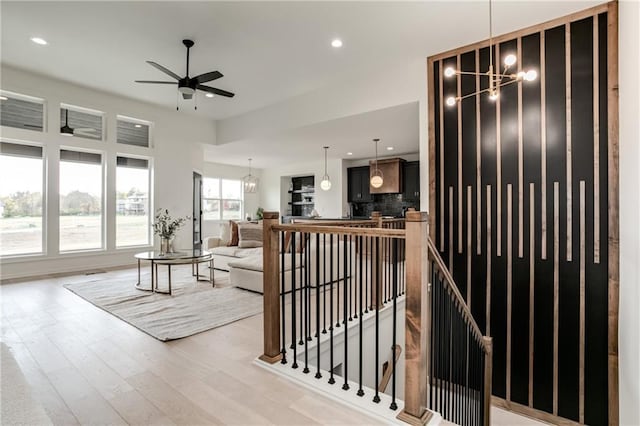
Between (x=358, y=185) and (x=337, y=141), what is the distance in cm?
280

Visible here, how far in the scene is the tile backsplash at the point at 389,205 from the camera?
9000mm

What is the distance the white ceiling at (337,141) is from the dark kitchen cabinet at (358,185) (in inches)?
17.7

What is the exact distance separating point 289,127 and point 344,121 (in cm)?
110

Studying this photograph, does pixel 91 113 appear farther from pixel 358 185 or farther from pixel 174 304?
pixel 358 185

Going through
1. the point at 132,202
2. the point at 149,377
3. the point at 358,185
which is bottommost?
the point at 149,377

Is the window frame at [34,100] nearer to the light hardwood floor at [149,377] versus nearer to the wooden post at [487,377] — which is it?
the light hardwood floor at [149,377]

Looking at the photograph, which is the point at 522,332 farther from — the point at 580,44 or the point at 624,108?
the point at 580,44

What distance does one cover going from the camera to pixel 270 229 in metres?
2.37

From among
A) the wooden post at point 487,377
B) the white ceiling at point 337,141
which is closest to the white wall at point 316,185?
the white ceiling at point 337,141

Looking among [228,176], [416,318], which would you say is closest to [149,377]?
[416,318]

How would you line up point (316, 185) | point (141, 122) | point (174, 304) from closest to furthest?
point (174, 304)
point (141, 122)
point (316, 185)

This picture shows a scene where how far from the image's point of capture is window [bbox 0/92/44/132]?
482cm

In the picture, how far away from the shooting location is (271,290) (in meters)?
2.37

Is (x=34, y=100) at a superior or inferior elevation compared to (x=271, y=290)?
superior
